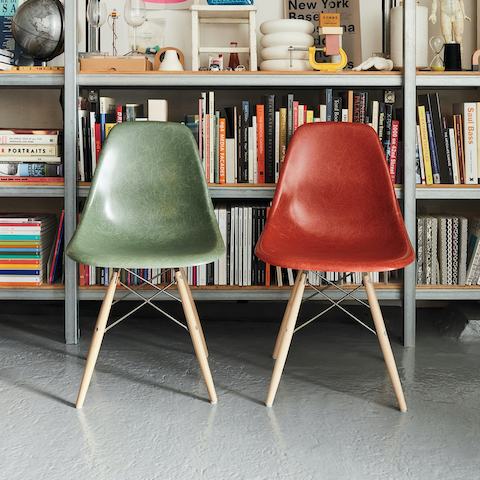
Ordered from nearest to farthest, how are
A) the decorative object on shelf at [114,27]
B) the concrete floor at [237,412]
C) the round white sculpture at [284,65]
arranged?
the concrete floor at [237,412] → the round white sculpture at [284,65] → the decorative object on shelf at [114,27]

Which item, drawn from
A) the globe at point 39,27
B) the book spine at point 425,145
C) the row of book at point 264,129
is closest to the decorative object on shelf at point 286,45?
the row of book at point 264,129

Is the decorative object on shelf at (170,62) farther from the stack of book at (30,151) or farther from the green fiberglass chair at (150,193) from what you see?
the stack of book at (30,151)

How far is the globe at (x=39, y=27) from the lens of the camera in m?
2.77

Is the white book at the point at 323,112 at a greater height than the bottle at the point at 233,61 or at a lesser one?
lesser

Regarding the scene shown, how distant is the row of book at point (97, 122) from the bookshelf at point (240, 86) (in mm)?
49

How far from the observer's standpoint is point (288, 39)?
2.79 metres

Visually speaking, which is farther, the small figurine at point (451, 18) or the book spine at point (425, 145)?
the small figurine at point (451, 18)

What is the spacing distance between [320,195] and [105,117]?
0.89 meters

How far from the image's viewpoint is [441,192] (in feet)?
9.09

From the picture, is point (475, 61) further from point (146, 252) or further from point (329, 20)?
point (146, 252)

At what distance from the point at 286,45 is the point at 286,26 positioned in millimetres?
80

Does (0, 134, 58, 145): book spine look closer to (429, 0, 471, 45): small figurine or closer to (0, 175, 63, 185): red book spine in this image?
(0, 175, 63, 185): red book spine

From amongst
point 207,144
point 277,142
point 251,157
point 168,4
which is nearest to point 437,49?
point 277,142

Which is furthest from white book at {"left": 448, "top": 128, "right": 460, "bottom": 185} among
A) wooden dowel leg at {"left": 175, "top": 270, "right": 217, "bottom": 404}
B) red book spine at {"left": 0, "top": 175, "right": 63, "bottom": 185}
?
red book spine at {"left": 0, "top": 175, "right": 63, "bottom": 185}
